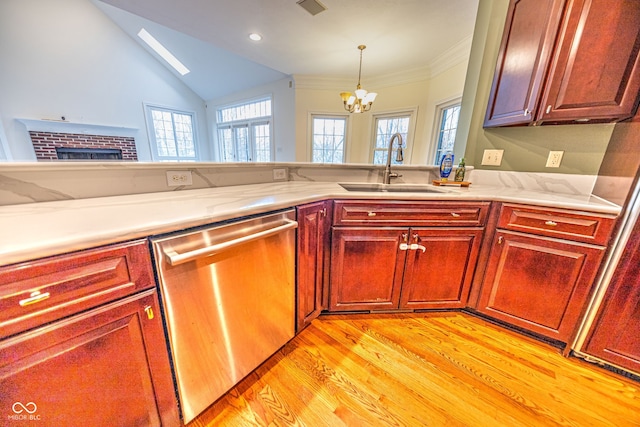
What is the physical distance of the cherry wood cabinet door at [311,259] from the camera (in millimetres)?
1156

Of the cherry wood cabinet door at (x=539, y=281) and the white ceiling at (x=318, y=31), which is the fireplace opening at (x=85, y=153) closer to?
the white ceiling at (x=318, y=31)

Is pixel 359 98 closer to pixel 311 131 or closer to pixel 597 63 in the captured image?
pixel 311 131

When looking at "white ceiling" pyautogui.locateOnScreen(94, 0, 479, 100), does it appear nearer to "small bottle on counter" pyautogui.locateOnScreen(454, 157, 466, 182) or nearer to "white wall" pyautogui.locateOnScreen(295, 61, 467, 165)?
"white wall" pyautogui.locateOnScreen(295, 61, 467, 165)

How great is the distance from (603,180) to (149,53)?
7553 mm

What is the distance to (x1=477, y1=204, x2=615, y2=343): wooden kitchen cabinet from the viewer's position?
3.65 feet

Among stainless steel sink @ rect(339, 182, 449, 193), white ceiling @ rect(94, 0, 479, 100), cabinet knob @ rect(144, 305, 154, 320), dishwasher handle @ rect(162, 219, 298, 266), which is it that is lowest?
cabinet knob @ rect(144, 305, 154, 320)

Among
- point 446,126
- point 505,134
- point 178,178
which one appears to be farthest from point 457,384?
point 446,126

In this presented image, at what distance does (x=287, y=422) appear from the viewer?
902mm

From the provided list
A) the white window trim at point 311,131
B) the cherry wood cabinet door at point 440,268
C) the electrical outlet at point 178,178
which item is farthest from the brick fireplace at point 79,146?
the cherry wood cabinet door at point 440,268

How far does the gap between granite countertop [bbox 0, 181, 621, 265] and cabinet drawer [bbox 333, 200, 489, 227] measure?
45 mm

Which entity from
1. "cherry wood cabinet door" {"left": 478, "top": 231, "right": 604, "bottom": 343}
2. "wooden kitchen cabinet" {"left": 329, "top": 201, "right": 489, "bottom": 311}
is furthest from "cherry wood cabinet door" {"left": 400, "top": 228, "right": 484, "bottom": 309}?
"cherry wood cabinet door" {"left": 478, "top": 231, "right": 604, "bottom": 343}

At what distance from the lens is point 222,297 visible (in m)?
0.86

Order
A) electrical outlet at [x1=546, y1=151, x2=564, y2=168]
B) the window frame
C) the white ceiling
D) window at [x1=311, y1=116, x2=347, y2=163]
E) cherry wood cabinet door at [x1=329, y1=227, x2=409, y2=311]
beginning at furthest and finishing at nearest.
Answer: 1. the window frame
2. window at [x1=311, y1=116, x2=347, y2=163]
3. the white ceiling
4. electrical outlet at [x1=546, y1=151, x2=564, y2=168]
5. cherry wood cabinet door at [x1=329, y1=227, x2=409, y2=311]

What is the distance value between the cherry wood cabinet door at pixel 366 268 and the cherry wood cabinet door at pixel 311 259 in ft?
0.22
